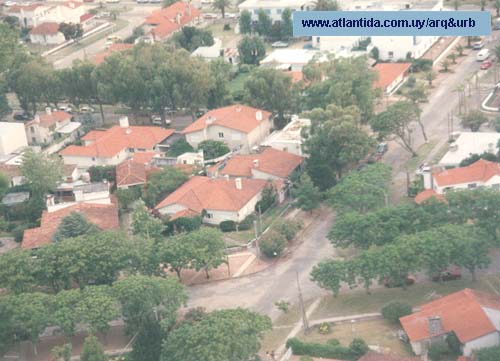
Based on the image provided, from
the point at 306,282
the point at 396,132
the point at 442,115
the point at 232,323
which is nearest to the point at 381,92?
the point at 442,115

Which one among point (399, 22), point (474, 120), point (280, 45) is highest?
point (399, 22)

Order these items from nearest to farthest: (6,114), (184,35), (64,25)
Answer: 1. (6,114)
2. (184,35)
3. (64,25)

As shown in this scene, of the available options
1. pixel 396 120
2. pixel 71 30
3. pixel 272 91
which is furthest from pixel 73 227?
pixel 71 30

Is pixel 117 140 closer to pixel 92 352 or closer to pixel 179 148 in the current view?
pixel 179 148

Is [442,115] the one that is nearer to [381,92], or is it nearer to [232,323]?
[381,92]

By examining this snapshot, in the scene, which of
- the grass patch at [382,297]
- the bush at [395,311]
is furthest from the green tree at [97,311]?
the bush at [395,311]

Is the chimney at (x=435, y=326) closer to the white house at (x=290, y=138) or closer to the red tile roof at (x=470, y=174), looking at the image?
the red tile roof at (x=470, y=174)
